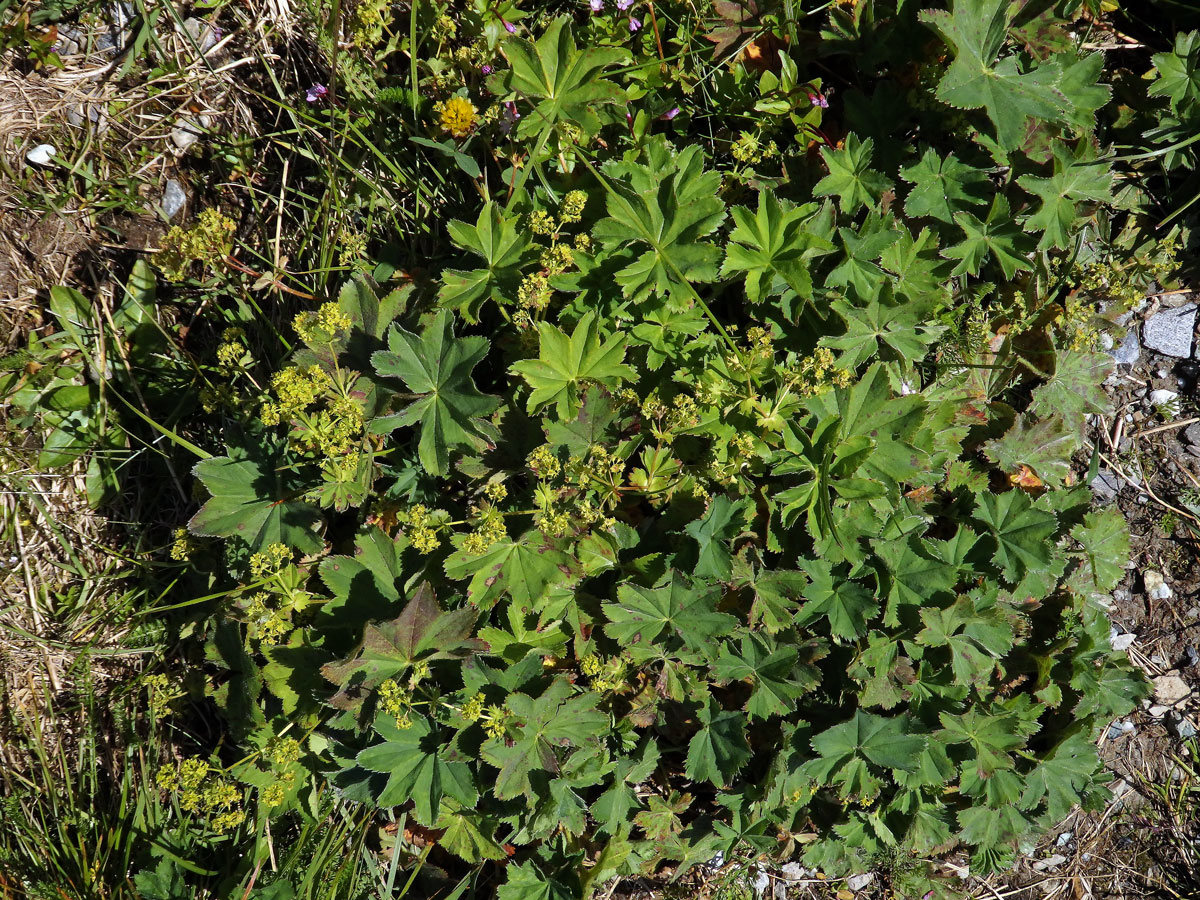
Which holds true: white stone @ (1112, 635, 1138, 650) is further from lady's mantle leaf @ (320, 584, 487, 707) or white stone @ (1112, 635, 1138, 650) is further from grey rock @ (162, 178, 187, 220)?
grey rock @ (162, 178, 187, 220)

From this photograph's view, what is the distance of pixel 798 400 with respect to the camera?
3143 millimetres

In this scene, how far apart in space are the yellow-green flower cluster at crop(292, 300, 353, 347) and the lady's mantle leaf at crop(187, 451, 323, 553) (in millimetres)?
562

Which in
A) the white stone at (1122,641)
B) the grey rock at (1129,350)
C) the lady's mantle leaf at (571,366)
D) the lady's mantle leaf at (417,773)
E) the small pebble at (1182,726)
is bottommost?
the small pebble at (1182,726)

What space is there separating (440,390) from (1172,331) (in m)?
3.71

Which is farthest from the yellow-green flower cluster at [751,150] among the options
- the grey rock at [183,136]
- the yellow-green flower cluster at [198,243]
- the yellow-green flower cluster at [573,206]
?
the grey rock at [183,136]

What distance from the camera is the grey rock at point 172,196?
4.06 metres

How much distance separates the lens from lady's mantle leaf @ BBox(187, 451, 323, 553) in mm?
3236

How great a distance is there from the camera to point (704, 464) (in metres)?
3.26

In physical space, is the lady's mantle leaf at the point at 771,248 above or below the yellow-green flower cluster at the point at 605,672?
above

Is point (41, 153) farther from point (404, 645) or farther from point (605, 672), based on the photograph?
point (605, 672)

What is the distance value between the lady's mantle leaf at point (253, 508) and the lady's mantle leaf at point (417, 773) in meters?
0.82

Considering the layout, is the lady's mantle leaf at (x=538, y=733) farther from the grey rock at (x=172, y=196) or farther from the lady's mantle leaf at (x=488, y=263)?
the grey rock at (x=172, y=196)

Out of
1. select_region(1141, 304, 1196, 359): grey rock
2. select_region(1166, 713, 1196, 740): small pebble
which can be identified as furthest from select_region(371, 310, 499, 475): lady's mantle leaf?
select_region(1166, 713, 1196, 740): small pebble

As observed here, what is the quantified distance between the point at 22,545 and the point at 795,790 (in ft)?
12.8
